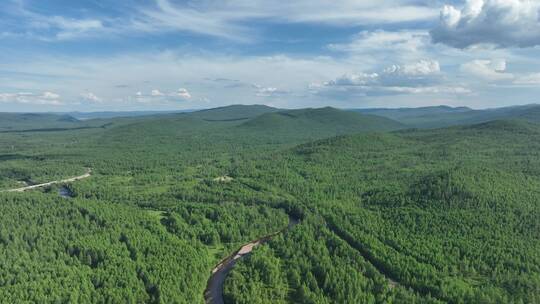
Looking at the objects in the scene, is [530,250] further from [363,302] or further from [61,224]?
[61,224]

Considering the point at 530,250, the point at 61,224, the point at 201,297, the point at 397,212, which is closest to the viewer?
the point at 201,297

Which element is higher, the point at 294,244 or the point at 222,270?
the point at 294,244

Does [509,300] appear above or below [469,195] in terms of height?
below

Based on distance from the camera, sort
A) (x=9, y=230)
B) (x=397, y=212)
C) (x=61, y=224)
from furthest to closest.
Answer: (x=397, y=212), (x=61, y=224), (x=9, y=230)

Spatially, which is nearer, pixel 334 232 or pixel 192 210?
pixel 334 232

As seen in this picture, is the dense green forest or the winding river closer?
the dense green forest

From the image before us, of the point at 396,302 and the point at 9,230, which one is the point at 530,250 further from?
the point at 9,230

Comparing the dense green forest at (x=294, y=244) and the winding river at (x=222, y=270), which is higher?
the dense green forest at (x=294, y=244)

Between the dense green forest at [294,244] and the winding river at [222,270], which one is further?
the winding river at [222,270]

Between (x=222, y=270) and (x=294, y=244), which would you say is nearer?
(x=222, y=270)

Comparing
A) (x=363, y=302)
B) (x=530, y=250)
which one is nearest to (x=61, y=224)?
(x=363, y=302)
